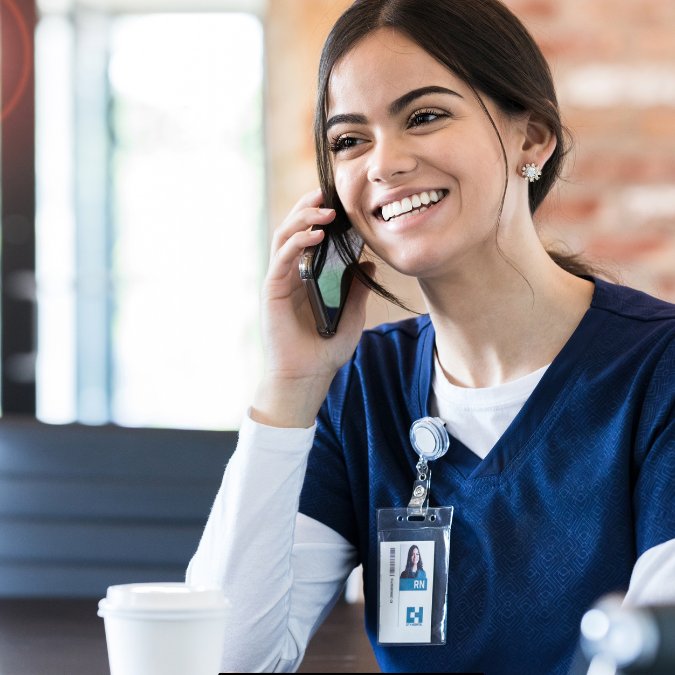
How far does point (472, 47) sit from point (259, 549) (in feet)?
2.32

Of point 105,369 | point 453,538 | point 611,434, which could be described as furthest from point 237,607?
point 105,369

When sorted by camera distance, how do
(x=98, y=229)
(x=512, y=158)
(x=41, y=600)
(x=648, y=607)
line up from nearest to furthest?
(x=648, y=607), (x=512, y=158), (x=41, y=600), (x=98, y=229)

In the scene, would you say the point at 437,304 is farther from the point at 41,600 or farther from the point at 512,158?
the point at 41,600

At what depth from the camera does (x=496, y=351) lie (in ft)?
3.63

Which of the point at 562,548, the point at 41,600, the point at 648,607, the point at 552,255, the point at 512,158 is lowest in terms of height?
the point at 41,600

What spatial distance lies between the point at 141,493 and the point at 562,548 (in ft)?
2.26

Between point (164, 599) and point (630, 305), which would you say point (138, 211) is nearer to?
point (630, 305)

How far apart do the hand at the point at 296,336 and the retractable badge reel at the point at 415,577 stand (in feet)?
0.64

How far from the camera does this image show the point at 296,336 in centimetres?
112

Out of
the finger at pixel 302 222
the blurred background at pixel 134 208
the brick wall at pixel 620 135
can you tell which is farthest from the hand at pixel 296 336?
the blurred background at pixel 134 208

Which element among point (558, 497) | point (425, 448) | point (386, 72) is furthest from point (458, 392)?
point (386, 72)

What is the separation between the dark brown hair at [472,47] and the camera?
104 cm

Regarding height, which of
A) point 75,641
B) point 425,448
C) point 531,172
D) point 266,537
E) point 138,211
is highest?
point 138,211

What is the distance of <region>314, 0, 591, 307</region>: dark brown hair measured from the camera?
104 centimetres
